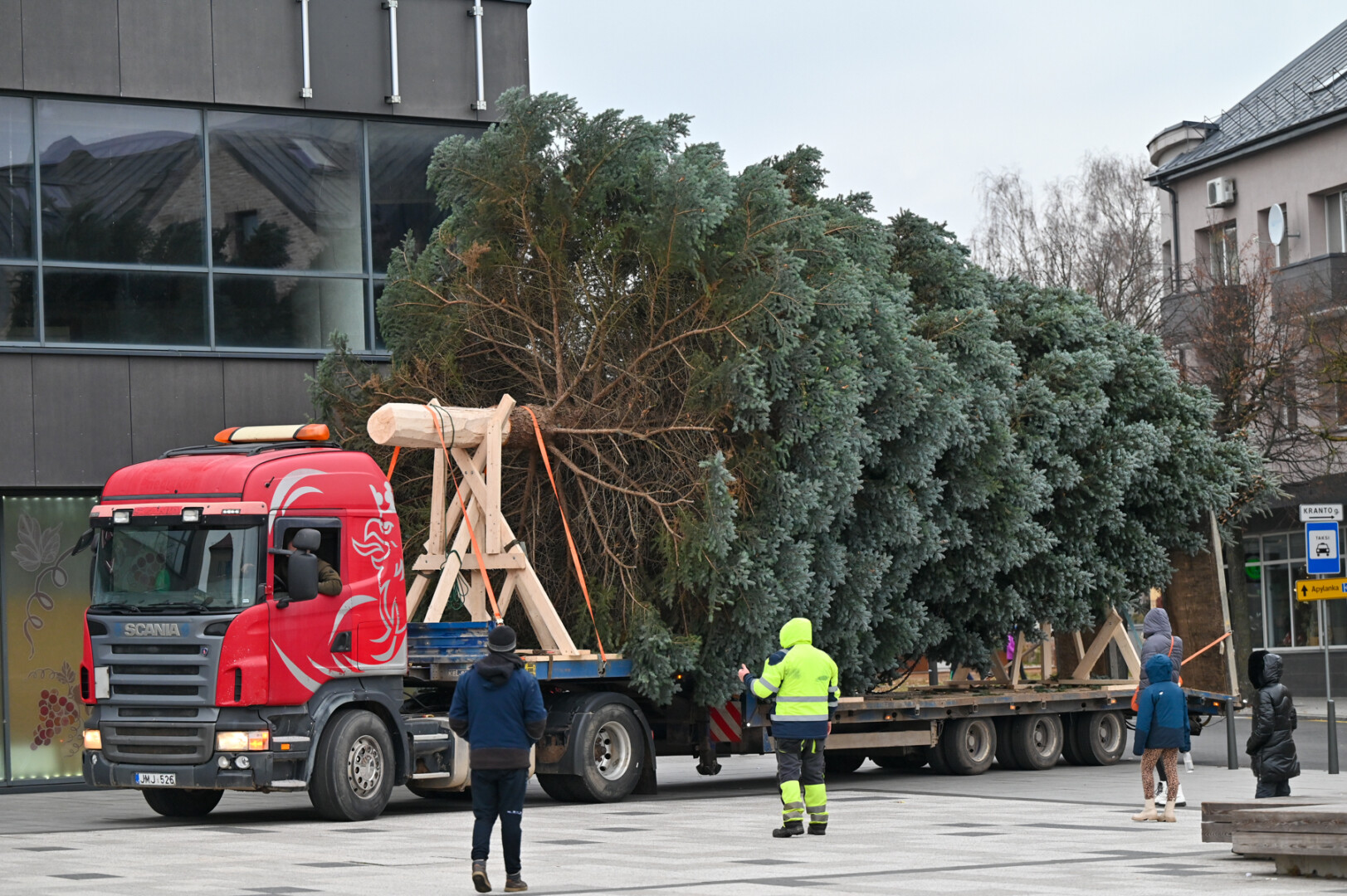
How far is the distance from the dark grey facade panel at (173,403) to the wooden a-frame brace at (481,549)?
4.61 meters

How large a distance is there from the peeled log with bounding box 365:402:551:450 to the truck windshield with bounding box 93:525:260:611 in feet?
7.54

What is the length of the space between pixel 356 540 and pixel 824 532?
4887mm

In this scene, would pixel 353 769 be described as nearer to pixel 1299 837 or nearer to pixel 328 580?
pixel 328 580

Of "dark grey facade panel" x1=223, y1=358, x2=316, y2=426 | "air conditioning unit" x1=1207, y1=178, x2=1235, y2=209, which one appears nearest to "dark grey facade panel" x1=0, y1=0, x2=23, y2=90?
"dark grey facade panel" x1=223, y1=358, x2=316, y2=426

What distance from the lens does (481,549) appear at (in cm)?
1884

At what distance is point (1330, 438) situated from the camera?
32.5 m

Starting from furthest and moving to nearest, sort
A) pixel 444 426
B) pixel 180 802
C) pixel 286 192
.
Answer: pixel 286 192
pixel 444 426
pixel 180 802

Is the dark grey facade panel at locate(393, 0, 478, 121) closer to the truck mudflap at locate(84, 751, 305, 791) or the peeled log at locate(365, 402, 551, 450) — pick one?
the peeled log at locate(365, 402, 551, 450)

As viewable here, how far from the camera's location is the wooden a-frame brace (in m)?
18.5

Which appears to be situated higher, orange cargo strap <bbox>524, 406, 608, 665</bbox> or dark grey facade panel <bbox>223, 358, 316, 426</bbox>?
dark grey facade panel <bbox>223, 358, 316, 426</bbox>

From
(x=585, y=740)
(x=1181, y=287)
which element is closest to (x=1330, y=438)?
(x=1181, y=287)

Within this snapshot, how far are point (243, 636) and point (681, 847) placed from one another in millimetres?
4186

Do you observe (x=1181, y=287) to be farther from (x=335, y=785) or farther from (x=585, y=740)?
(x=335, y=785)

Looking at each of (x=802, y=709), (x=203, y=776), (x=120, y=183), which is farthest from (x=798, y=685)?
(x=120, y=183)
